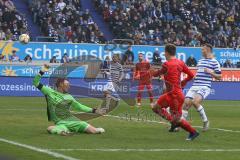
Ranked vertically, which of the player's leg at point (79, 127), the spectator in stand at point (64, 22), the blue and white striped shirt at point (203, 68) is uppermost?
the spectator in stand at point (64, 22)

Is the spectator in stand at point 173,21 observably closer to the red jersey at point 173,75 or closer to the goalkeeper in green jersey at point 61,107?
the red jersey at point 173,75

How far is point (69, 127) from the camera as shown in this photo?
16.1 metres

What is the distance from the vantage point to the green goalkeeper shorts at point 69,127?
51.7 feet

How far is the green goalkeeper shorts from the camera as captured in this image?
15766 mm

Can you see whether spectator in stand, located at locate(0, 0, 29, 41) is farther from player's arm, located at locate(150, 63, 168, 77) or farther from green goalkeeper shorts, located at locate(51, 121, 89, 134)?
player's arm, located at locate(150, 63, 168, 77)

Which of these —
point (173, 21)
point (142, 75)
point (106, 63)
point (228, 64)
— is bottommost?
point (228, 64)

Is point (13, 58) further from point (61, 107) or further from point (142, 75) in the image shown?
point (61, 107)

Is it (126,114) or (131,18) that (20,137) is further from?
(131,18)

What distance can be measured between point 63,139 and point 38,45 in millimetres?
27161

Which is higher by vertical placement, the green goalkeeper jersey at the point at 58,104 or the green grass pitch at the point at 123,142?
the green goalkeeper jersey at the point at 58,104

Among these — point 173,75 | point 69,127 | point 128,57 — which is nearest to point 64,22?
point 128,57

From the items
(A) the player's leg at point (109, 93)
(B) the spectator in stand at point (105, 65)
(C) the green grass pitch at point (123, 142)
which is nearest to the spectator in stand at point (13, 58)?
(B) the spectator in stand at point (105, 65)

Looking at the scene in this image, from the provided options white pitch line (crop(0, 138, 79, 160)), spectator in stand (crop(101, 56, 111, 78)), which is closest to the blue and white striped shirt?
white pitch line (crop(0, 138, 79, 160))

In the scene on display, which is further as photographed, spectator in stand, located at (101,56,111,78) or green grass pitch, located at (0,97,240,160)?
spectator in stand, located at (101,56,111,78)
